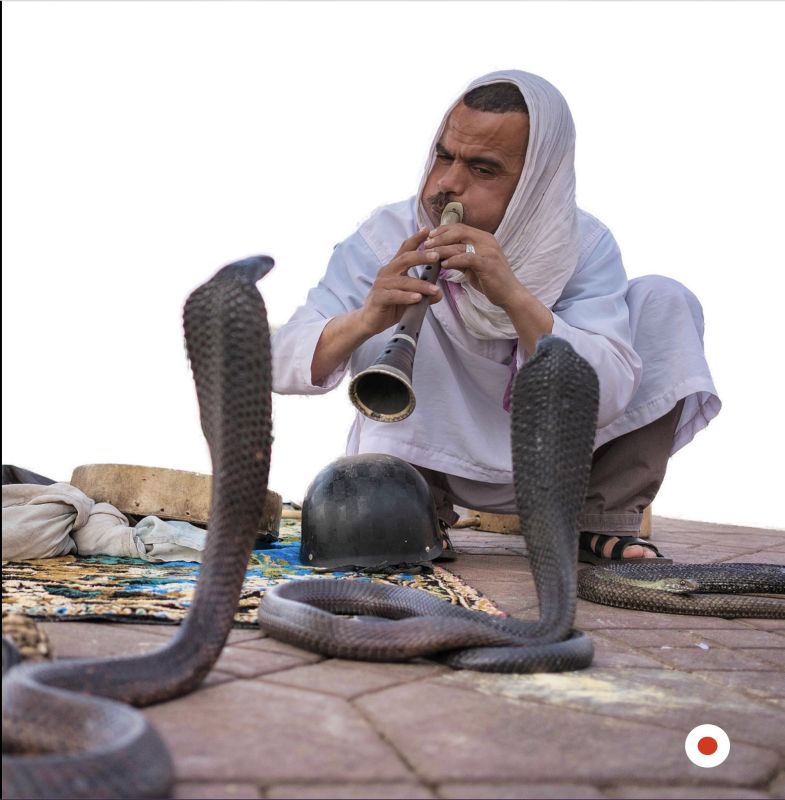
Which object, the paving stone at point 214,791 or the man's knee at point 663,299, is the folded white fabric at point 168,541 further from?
the paving stone at point 214,791

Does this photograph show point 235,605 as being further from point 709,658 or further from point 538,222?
point 538,222

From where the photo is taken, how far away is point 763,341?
869 centimetres

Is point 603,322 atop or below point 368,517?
atop

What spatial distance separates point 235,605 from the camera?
147 cm

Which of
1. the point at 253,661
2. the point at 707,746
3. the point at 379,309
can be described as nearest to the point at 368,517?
the point at 379,309

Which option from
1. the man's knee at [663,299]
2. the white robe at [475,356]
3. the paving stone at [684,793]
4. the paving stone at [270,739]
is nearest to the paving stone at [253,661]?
the paving stone at [270,739]

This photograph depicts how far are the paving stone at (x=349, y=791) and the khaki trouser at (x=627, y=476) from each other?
85.4 inches

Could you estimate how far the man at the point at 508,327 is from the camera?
3.04 metres

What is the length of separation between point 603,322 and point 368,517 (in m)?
0.91

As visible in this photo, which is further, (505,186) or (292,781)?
(505,186)

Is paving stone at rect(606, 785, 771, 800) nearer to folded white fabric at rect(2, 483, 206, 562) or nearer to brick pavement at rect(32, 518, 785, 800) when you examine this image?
brick pavement at rect(32, 518, 785, 800)

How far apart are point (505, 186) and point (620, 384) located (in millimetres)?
673

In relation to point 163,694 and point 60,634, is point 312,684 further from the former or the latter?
point 60,634

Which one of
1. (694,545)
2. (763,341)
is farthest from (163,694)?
(763,341)
